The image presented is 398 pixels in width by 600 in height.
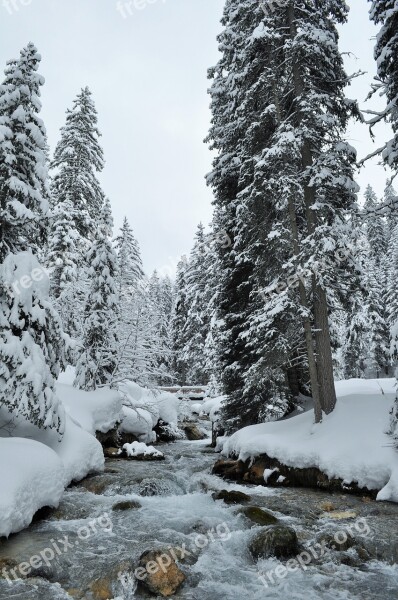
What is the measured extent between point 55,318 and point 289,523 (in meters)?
7.93

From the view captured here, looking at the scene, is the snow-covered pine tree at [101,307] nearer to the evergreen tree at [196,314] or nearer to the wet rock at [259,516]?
the wet rock at [259,516]

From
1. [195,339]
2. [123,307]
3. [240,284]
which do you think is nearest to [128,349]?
[123,307]

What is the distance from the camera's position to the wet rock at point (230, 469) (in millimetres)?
13305

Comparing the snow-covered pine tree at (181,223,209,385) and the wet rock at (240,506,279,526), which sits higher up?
the snow-covered pine tree at (181,223,209,385)

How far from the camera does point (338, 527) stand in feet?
28.6

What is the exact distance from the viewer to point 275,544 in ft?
25.5

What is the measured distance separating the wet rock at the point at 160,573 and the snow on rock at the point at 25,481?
274cm

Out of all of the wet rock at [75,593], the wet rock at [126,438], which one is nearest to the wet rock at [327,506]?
the wet rock at [75,593]

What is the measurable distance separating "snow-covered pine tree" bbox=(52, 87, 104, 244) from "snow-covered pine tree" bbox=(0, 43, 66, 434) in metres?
13.0

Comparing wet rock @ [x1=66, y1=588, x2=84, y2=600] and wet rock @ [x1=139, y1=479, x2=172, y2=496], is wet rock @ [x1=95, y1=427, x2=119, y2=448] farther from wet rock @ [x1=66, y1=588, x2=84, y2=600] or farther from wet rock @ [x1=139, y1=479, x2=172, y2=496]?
wet rock @ [x1=66, y1=588, x2=84, y2=600]

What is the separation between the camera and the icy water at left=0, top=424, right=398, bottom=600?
259 inches

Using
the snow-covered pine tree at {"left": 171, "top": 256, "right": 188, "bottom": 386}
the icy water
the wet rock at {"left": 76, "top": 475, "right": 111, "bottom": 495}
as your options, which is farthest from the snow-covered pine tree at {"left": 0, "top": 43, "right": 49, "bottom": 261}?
the snow-covered pine tree at {"left": 171, "top": 256, "right": 188, "bottom": 386}

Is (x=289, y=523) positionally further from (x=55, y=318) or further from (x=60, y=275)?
(x=60, y=275)

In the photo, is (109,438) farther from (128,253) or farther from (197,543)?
(128,253)
